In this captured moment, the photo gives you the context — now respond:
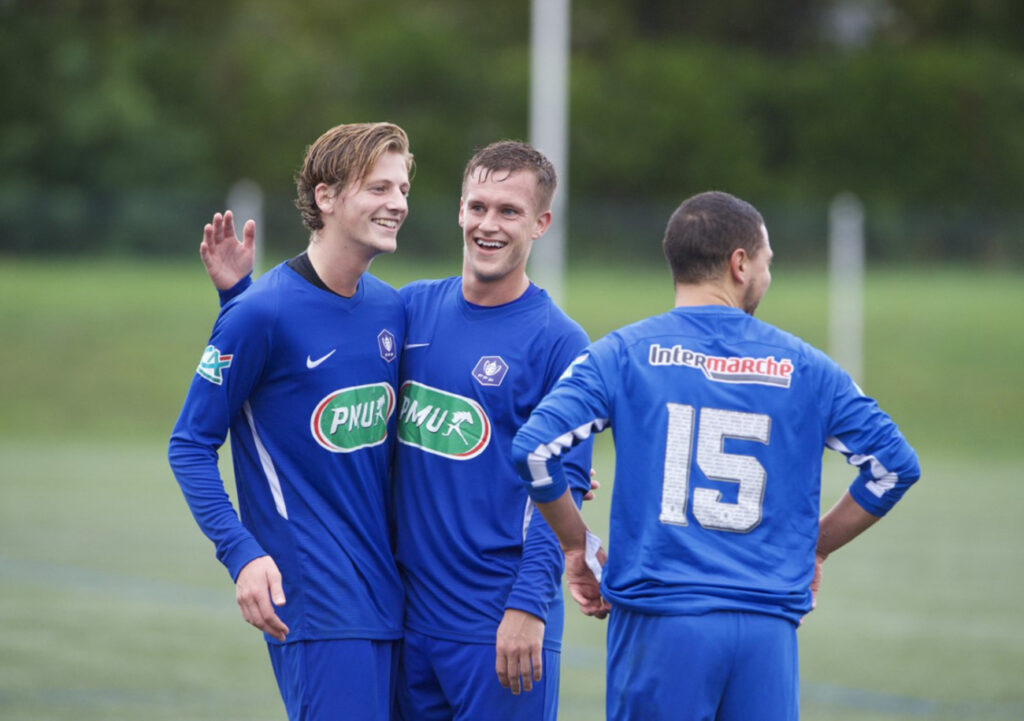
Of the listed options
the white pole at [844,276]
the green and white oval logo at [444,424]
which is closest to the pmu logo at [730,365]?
the green and white oval logo at [444,424]

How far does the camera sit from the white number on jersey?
142 inches

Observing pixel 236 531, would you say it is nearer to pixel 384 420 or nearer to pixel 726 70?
pixel 384 420

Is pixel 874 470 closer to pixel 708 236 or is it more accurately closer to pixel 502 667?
pixel 708 236

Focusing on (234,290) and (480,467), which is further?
(234,290)

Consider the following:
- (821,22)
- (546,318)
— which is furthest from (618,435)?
(821,22)

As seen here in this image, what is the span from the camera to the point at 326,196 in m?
4.13

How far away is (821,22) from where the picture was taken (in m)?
42.5

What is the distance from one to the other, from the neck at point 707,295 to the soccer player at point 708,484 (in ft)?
0.20

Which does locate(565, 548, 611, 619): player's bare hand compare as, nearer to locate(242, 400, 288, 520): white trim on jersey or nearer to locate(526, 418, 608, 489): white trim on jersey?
locate(526, 418, 608, 489): white trim on jersey

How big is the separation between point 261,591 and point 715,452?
48.0 inches

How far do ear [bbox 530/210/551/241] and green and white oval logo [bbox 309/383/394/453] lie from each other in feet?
2.11

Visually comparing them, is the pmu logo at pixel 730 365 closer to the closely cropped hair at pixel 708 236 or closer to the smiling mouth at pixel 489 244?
the closely cropped hair at pixel 708 236

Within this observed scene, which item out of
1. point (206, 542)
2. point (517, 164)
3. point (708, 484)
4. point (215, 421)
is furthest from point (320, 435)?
point (206, 542)

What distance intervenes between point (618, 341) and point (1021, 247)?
76.8ft
